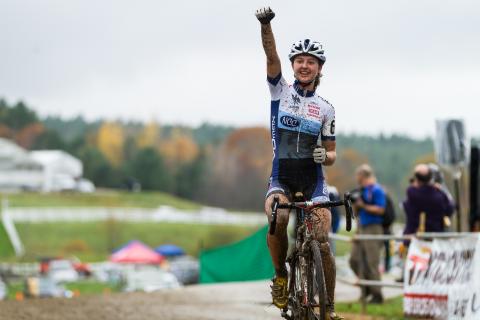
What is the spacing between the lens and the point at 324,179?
8844 millimetres

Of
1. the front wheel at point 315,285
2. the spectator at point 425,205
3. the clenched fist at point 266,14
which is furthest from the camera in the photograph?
the spectator at point 425,205

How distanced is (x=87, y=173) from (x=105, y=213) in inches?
3349

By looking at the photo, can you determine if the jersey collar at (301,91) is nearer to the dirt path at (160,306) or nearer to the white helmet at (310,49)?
the white helmet at (310,49)

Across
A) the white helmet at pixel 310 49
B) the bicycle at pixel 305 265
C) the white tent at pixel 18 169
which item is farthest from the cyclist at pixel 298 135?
the white tent at pixel 18 169

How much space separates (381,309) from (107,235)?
8753cm

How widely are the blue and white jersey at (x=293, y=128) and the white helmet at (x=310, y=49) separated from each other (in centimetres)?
29

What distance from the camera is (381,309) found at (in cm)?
1495

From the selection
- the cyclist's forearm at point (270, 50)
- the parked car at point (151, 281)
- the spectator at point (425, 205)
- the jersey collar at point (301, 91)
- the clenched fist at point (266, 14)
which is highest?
the clenched fist at point (266, 14)

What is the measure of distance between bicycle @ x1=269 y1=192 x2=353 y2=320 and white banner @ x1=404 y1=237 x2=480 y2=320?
3.00 meters

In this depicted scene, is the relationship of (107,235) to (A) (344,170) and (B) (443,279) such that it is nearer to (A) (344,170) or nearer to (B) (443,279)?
(A) (344,170)

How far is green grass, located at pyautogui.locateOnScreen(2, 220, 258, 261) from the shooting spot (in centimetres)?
9250

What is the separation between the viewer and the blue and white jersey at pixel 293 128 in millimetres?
8734

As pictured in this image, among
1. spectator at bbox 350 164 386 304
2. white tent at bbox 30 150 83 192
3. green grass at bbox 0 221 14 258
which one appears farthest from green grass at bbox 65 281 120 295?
white tent at bbox 30 150 83 192

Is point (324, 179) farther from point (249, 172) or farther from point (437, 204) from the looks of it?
point (249, 172)
